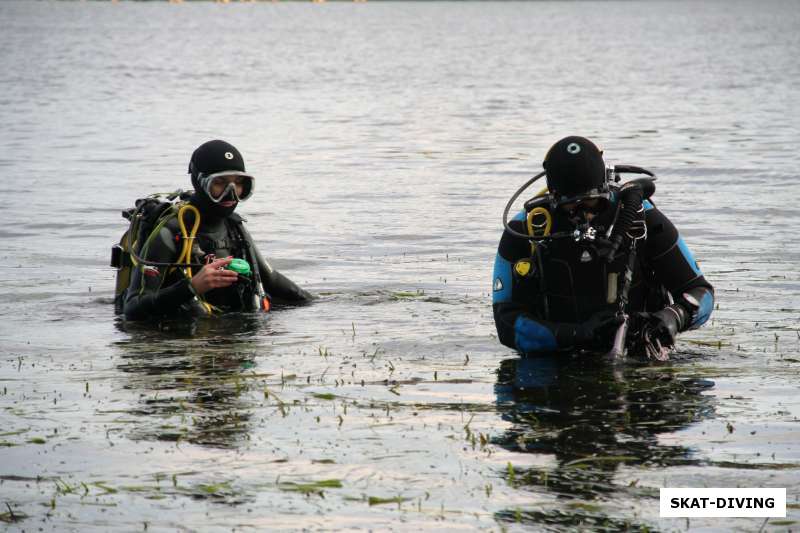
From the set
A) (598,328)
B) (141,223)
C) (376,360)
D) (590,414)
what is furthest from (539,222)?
(141,223)

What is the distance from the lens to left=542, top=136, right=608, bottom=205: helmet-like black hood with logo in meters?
7.12

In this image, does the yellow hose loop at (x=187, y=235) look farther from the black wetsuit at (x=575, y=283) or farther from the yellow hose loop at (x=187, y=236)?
the black wetsuit at (x=575, y=283)

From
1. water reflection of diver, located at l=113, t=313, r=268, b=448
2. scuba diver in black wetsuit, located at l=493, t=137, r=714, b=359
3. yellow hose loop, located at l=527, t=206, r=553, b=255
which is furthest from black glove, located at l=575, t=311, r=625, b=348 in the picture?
water reflection of diver, located at l=113, t=313, r=268, b=448

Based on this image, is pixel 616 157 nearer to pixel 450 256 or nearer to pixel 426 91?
pixel 450 256

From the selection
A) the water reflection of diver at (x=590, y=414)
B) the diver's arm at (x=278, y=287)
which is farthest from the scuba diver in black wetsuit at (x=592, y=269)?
the diver's arm at (x=278, y=287)

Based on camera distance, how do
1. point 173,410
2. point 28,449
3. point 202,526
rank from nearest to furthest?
point 202,526
point 28,449
point 173,410

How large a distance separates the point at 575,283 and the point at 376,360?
4.93 ft

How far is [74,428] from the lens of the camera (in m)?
6.68

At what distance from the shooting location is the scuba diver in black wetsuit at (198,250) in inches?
351

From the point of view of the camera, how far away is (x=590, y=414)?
6859mm

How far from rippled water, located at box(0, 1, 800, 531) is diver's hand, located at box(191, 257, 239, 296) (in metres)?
0.44

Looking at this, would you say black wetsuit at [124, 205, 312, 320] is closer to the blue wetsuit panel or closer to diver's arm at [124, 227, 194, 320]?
diver's arm at [124, 227, 194, 320]

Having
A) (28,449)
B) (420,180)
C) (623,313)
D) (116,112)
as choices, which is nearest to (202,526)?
(28,449)

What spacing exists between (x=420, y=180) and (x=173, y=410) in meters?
13.4
